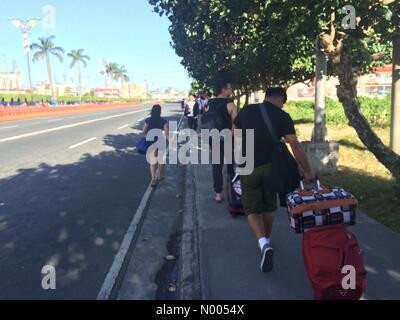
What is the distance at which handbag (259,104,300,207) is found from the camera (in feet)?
13.5

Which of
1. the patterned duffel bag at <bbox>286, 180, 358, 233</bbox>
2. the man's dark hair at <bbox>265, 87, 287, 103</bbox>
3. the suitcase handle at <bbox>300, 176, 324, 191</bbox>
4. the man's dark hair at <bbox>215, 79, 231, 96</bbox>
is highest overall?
the man's dark hair at <bbox>215, 79, 231, 96</bbox>

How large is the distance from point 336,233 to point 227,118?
3.03m

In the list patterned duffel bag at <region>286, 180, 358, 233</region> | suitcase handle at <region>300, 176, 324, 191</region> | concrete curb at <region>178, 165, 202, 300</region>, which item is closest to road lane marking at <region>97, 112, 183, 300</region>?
concrete curb at <region>178, 165, 202, 300</region>

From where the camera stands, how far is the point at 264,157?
4.24 metres

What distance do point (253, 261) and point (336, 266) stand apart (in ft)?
4.06

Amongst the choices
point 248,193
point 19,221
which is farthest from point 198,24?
point 248,193

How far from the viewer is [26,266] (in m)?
4.68

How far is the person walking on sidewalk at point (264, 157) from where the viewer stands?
4125mm

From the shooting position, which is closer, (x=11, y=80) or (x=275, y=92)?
(x=275, y=92)

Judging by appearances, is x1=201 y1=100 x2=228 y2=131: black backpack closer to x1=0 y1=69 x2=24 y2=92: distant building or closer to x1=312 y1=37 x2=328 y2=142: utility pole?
x1=312 y1=37 x2=328 y2=142: utility pole

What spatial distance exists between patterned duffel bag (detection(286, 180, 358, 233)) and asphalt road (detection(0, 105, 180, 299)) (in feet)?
6.37

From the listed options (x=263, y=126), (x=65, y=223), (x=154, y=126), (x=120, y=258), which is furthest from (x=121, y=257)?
(x=154, y=126)

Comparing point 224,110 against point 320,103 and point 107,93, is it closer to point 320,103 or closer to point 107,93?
point 320,103
